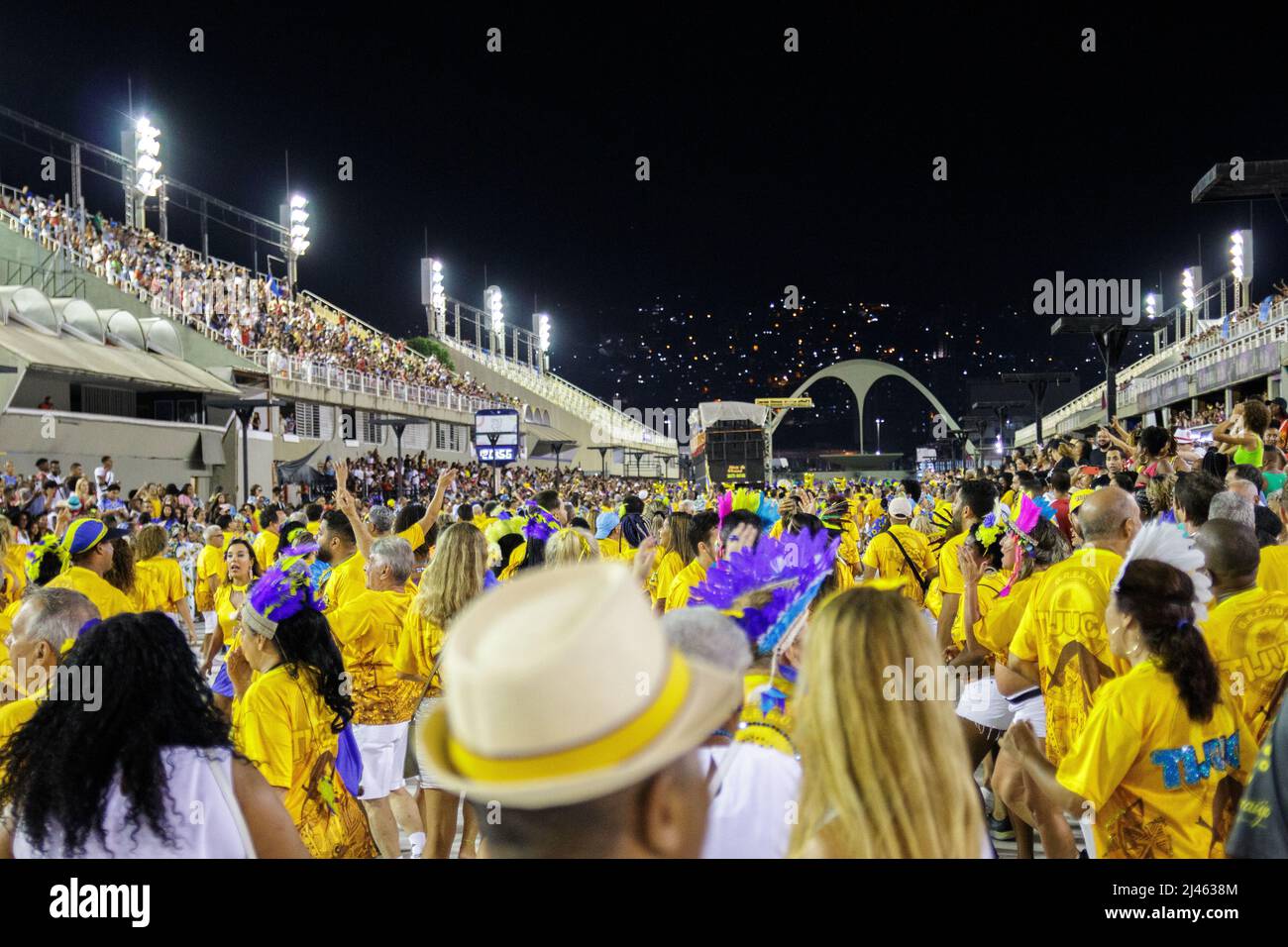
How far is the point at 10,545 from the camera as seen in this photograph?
24.8 feet

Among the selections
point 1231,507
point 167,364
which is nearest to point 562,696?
point 1231,507

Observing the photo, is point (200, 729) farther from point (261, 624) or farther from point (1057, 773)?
point (1057, 773)

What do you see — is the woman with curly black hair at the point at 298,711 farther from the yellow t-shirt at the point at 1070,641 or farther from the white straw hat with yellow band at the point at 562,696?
the yellow t-shirt at the point at 1070,641

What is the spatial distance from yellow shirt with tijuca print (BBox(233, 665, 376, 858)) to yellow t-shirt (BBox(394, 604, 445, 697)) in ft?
4.91

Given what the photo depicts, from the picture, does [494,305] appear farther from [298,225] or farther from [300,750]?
[300,750]

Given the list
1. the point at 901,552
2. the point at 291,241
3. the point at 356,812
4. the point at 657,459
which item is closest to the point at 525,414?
the point at 291,241

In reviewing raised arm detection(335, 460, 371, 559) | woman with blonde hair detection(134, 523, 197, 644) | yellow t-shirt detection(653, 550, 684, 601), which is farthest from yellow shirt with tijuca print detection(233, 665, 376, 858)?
woman with blonde hair detection(134, 523, 197, 644)

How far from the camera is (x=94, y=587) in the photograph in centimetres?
627

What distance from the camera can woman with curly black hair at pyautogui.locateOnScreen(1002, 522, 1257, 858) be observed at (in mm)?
3365

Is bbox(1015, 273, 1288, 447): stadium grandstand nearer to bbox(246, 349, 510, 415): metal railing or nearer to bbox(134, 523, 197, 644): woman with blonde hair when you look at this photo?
bbox(134, 523, 197, 644): woman with blonde hair

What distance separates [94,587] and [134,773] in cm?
385

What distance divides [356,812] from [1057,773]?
252cm

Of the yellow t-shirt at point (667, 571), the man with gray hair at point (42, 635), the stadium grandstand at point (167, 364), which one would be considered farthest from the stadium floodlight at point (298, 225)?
the man with gray hair at point (42, 635)

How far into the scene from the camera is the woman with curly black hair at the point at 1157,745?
337cm
